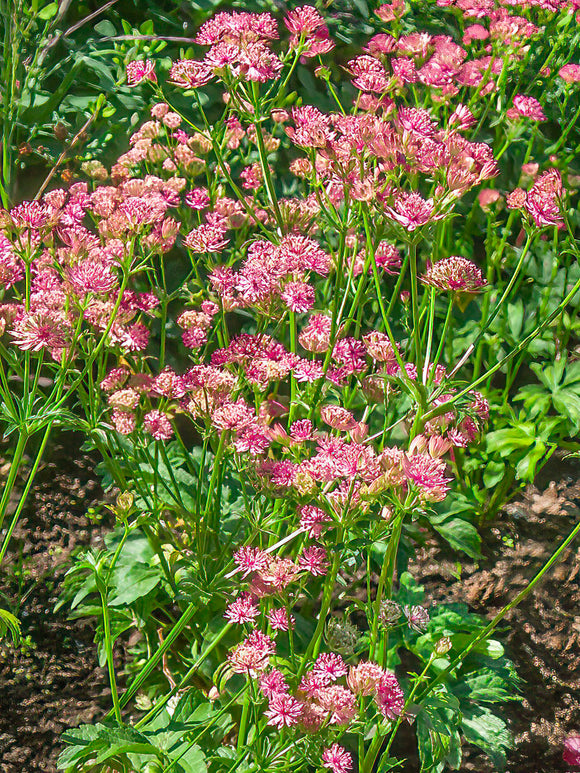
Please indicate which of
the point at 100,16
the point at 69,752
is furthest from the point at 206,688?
the point at 100,16

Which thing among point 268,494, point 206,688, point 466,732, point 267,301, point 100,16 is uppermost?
point 100,16

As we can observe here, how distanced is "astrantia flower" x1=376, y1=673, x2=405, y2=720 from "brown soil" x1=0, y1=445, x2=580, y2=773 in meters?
0.54

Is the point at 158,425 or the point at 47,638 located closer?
the point at 158,425

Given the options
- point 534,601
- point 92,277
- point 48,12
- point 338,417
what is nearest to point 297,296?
point 338,417

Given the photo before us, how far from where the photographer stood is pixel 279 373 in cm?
146

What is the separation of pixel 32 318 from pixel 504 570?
1530mm

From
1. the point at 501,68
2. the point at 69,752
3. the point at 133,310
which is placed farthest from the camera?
the point at 501,68

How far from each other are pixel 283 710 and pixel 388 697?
0.55ft

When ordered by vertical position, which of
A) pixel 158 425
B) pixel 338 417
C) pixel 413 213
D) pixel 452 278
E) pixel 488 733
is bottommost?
pixel 488 733

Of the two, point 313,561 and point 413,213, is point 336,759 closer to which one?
point 313,561

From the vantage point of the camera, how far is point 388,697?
1.22 m

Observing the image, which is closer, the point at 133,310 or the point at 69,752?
the point at 69,752

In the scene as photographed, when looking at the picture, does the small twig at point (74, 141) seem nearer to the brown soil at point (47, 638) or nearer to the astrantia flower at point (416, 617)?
the brown soil at point (47, 638)

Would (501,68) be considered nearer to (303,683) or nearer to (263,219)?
(263,219)
